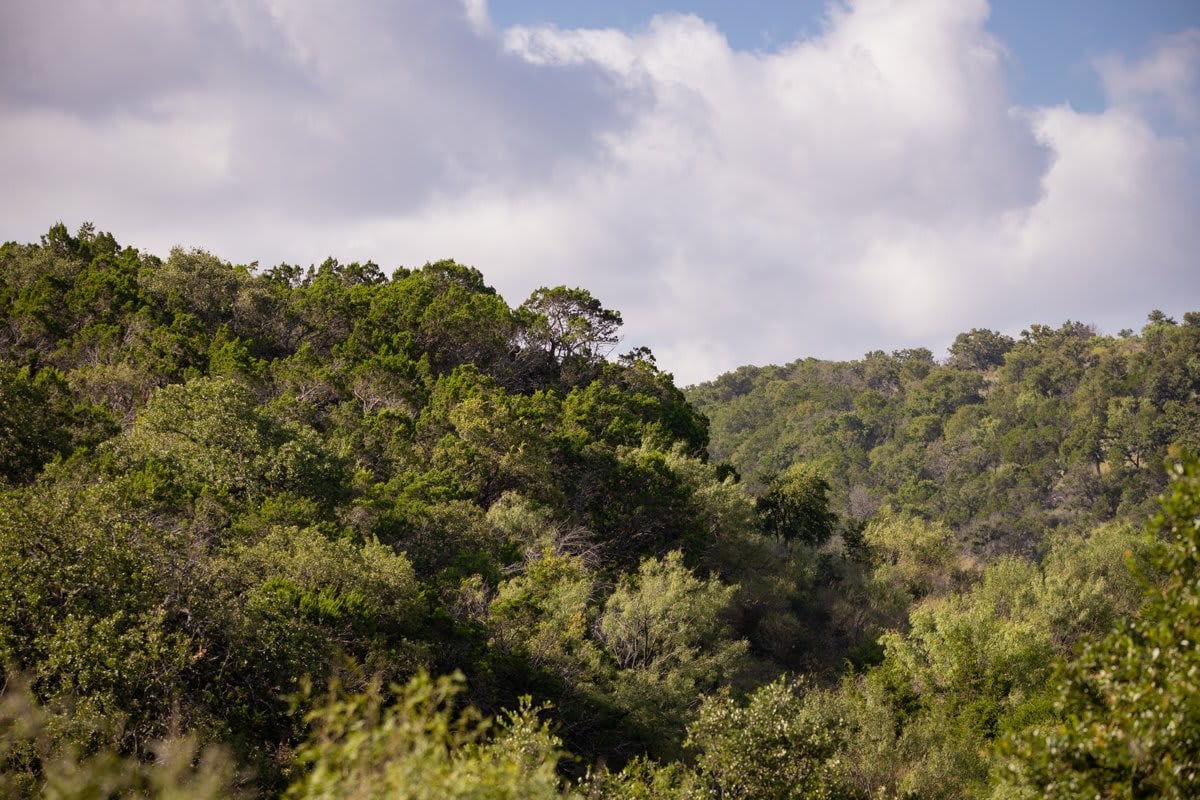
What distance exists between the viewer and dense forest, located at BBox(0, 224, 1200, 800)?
36.9 feet

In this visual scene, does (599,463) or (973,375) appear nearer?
(599,463)

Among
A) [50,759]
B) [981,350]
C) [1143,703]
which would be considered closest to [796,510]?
[50,759]

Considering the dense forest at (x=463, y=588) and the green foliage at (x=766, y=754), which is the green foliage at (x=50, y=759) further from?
the green foliage at (x=766, y=754)

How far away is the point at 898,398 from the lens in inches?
6043

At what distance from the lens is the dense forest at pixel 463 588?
11.2 metres

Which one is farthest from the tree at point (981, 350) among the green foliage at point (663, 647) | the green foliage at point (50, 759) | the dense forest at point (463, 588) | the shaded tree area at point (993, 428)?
the green foliage at point (50, 759)

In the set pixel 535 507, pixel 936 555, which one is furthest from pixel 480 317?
pixel 936 555

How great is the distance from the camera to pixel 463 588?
3222 cm

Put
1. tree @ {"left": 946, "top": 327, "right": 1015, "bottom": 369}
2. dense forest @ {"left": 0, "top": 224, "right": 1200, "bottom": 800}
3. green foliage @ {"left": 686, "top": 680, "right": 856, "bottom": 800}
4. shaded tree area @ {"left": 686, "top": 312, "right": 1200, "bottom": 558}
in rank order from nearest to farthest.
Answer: dense forest @ {"left": 0, "top": 224, "right": 1200, "bottom": 800}
green foliage @ {"left": 686, "top": 680, "right": 856, "bottom": 800}
shaded tree area @ {"left": 686, "top": 312, "right": 1200, "bottom": 558}
tree @ {"left": 946, "top": 327, "right": 1015, "bottom": 369}

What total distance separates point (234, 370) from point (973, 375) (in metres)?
129

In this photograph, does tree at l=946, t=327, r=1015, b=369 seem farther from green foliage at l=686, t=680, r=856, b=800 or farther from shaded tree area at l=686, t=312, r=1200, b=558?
green foliage at l=686, t=680, r=856, b=800

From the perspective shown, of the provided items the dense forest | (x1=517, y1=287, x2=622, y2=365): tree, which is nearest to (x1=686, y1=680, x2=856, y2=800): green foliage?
the dense forest

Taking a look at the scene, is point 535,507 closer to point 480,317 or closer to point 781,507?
point 480,317

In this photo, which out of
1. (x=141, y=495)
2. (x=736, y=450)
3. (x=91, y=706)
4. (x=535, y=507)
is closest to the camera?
(x=91, y=706)
